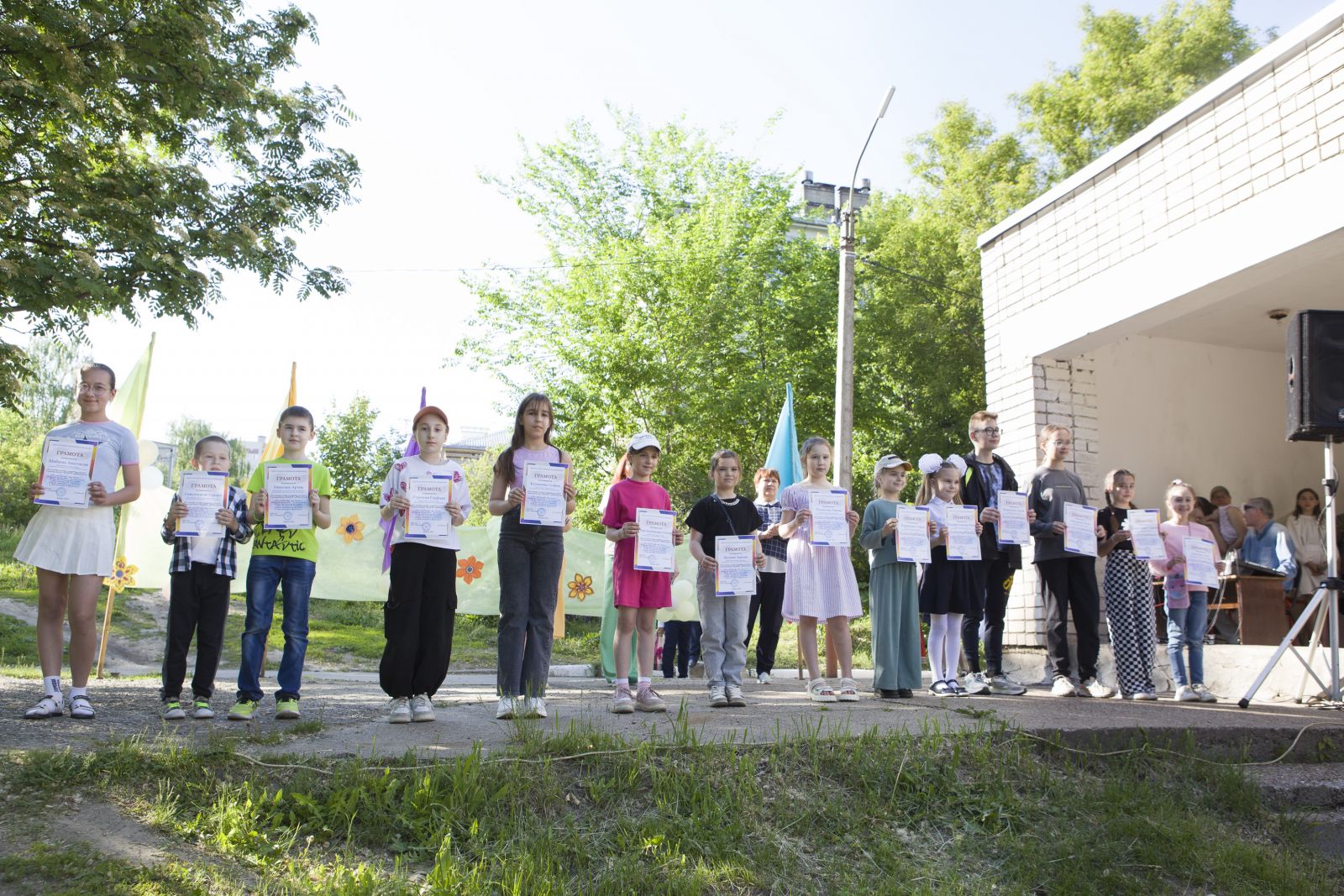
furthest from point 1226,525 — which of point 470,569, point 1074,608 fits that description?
point 470,569

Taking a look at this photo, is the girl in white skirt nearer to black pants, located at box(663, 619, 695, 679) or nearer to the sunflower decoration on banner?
the sunflower decoration on banner

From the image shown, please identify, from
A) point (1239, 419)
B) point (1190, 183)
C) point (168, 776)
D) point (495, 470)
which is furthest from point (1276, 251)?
point (168, 776)

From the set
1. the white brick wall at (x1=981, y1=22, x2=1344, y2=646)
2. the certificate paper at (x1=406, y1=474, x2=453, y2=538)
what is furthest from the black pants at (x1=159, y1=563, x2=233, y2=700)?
the white brick wall at (x1=981, y1=22, x2=1344, y2=646)

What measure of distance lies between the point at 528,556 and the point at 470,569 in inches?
260

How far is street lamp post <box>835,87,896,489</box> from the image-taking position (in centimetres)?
1480

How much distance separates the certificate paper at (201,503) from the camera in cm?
577

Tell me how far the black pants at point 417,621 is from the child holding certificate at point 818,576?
2389 millimetres

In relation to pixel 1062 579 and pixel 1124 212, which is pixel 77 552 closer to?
pixel 1062 579

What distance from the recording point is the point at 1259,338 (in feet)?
36.3

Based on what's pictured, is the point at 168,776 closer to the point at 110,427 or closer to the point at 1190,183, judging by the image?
the point at 110,427

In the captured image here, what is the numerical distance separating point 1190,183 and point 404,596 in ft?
23.2

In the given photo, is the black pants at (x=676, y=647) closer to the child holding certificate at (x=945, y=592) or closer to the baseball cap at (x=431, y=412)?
the child holding certificate at (x=945, y=592)

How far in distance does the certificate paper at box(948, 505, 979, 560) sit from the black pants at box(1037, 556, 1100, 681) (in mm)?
954

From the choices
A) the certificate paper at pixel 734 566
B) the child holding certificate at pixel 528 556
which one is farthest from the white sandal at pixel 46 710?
the certificate paper at pixel 734 566
